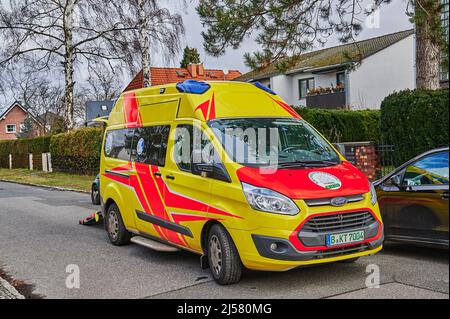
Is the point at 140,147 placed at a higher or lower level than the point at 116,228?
higher

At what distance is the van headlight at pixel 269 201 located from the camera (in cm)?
536

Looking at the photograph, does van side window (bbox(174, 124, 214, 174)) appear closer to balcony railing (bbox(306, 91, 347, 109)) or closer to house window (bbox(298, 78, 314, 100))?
balcony railing (bbox(306, 91, 347, 109))

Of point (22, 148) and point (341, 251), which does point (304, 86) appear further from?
point (341, 251)

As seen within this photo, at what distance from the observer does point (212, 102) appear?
6703 mm

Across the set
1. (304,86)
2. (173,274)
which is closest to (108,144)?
(173,274)

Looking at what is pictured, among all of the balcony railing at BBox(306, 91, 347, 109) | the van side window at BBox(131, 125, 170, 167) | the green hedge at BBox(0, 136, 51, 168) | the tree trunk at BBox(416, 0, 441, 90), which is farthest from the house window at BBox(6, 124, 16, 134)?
the van side window at BBox(131, 125, 170, 167)

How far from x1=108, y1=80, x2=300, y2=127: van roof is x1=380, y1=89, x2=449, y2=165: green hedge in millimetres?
4494

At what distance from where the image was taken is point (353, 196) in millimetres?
5648

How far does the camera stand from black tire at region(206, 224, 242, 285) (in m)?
5.69

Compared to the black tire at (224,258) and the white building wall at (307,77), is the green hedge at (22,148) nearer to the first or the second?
the white building wall at (307,77)

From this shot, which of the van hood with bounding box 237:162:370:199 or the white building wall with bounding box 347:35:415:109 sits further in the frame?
the white building wall with bounding box 347:35:415:109

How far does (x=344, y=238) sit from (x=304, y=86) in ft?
121

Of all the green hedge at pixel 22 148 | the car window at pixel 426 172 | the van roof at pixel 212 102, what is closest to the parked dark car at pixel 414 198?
the car window at pixel 426 172
